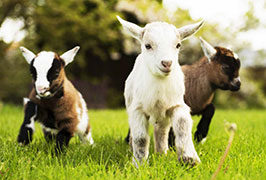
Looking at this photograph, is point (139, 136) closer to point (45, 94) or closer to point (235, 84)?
point (45, 94)

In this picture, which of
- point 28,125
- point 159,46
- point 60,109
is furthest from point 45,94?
point 159,46

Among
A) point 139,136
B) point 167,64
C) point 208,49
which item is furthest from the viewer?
point 208,49

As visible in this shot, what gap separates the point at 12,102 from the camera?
43.2 feet

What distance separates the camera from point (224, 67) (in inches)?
182

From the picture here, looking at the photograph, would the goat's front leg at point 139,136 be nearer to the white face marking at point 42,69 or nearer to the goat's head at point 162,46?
the goat's head at point 162,46

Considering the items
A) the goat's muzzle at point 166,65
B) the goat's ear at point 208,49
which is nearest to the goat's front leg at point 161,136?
the goat's muzzle at point 166,65

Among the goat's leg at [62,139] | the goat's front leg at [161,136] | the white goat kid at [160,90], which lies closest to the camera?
the white goat kid at [160,90]

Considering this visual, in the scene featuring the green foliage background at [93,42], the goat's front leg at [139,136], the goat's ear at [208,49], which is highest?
the goat's ear at [208,49]

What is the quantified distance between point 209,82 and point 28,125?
269 cm

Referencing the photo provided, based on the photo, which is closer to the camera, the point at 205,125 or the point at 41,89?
the point at 41,89

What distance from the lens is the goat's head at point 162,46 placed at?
2988mm

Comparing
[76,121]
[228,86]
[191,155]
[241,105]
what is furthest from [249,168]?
[241,105]

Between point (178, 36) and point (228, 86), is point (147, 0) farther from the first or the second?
point (178, 36)

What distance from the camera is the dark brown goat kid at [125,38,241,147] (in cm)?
460
